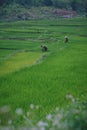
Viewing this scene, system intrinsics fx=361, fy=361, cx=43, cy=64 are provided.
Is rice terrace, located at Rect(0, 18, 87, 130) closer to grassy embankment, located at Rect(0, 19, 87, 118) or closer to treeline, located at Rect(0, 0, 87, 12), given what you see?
grassy embankment, located at Rect(0, 19, 87, 118)

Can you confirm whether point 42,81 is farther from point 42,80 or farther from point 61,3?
point 61,3

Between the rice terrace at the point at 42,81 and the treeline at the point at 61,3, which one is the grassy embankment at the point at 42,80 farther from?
the treeline at the point at 61,3

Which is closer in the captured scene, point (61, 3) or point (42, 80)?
point (42, 80)

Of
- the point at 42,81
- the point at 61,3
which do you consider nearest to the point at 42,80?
the point at 42,81

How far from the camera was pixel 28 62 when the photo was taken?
12.8 m

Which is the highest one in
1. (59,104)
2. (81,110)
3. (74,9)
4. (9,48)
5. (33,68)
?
(81,110)

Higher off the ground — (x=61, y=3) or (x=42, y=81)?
(x=42, y=81)

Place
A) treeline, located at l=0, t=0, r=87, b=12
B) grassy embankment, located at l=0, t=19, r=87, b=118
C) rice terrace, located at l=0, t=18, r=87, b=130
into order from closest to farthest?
rice terrace, located at l=0, t=18, r=87, b=130 < grassy embankment, located at l=0, t=19, r=87, b=118 < treeline, located at l=0, t=0, r=87, b=12

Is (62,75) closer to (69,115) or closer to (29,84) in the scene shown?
(29,84)

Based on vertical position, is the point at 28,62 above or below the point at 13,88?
below

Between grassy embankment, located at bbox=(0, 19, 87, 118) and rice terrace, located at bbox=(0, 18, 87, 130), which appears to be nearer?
rice terrace, located at bbox=(0, 18, 87, 130)

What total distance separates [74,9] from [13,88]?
40620 mm

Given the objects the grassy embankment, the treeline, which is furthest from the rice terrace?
the treeline

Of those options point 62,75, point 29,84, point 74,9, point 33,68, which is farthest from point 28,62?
point 74,9
